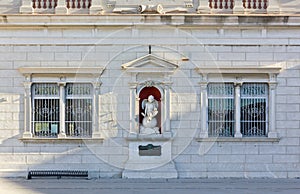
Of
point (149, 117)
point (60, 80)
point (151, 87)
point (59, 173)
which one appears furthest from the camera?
point (151, 87)

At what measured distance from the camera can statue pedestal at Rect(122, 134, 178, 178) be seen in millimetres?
17047

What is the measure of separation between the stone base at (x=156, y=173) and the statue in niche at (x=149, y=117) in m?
1.07

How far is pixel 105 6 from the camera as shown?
17.5 m

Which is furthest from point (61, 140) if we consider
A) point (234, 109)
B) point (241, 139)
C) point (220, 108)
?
point (241, 139)

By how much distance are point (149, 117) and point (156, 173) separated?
162cm

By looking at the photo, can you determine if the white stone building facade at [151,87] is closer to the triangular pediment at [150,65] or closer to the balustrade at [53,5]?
the triangular pediment at [150,65]

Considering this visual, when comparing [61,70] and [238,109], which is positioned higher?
[61,70]

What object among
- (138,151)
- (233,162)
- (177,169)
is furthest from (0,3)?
(233,162)

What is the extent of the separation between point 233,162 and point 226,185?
171 cm

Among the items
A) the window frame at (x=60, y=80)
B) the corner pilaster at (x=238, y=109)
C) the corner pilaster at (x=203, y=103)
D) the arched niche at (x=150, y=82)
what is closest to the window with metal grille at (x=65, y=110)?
the window frame at (x=60, y=80)

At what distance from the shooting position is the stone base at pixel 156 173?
55.8 ft

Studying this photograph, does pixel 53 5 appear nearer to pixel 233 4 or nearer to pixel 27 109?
pixel 27 109

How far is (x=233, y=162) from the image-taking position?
56.6 feet

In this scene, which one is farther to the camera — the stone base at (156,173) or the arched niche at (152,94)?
the arched niche at (152,94)
